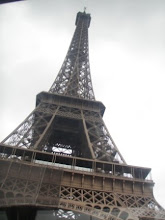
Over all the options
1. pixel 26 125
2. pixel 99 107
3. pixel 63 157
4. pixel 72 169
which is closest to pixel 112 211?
pixel 72 169

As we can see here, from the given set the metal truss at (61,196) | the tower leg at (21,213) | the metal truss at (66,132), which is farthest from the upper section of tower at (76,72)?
the tower leg at (21,213)

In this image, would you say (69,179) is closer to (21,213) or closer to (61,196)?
(61,196)

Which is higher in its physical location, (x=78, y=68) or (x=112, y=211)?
(x=78, y=68)

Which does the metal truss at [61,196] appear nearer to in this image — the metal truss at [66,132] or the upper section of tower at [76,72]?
the metal truss at [66,132]

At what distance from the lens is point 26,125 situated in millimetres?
20703

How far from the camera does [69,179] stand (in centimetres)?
1586

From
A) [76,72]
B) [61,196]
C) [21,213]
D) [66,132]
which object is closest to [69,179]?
[61,196]

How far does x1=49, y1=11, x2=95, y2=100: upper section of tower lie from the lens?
1070 inches

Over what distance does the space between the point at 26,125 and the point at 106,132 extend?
6456mm

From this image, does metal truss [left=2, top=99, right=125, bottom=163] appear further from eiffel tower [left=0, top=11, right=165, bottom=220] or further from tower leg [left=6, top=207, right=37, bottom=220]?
tower leg [left=6, top=207, right=37, bottom=220]

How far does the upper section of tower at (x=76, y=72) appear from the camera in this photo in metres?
27.2

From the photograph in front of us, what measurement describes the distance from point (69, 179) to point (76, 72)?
16.1 metres

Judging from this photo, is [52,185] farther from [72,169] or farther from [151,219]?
[151,219]

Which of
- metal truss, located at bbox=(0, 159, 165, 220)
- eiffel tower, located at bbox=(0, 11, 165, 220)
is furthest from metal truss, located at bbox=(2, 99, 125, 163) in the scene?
metal truss, located at bbox=(0, 159, 165, 220)
